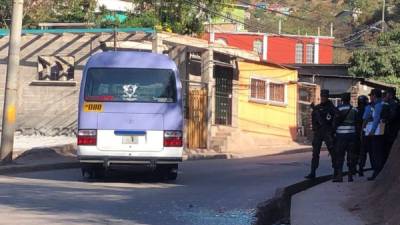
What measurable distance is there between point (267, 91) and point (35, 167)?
18090 mm

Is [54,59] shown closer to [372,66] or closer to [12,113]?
[12,113]

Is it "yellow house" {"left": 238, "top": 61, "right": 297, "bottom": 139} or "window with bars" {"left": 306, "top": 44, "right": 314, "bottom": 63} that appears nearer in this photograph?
"yellow house" {"left": 238, "top": 61, "right": 297, "bottom": 139}

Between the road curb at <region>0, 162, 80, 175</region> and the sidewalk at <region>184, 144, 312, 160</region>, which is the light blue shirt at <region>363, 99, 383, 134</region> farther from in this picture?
the sidewalk at <region>184, 144, 312, 160</region>

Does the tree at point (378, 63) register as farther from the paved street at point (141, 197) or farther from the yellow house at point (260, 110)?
the paved street at point (141, 197)

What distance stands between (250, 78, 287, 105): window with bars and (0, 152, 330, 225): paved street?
1413 cm

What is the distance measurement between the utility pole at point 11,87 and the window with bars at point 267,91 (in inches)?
633

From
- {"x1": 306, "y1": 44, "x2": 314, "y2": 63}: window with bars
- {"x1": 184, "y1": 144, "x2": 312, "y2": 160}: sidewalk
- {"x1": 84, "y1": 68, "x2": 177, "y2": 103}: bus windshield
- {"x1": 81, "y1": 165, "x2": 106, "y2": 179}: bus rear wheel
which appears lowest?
{"x1": 184, "y1": 144, "x2": 312, "y2": 160}: sidewalk

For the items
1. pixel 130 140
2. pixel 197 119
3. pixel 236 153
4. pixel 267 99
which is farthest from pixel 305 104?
pixel 130 140

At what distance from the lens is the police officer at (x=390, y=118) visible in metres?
13.8

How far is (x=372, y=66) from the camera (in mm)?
43562

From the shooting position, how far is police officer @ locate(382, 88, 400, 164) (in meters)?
13.8

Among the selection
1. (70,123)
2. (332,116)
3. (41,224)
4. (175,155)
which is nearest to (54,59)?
(70,123)

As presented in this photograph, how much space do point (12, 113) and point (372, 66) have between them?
97.2ft

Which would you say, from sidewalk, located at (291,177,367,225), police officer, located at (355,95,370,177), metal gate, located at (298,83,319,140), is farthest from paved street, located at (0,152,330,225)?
metal gate, located at (298,83,319,140)
